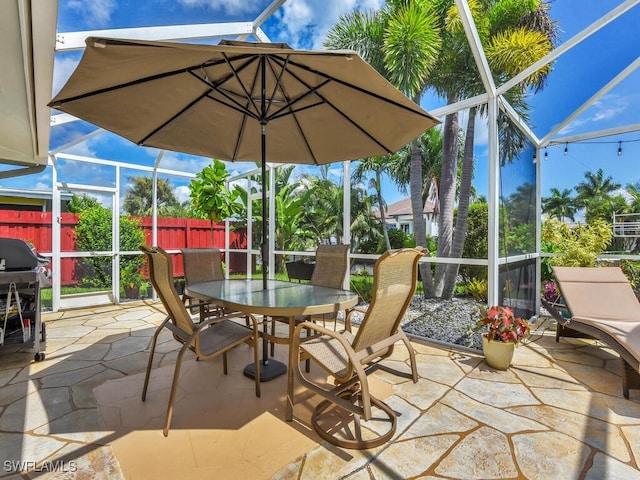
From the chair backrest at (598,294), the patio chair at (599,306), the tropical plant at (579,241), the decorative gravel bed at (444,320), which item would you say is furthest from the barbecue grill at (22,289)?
the tropical plant at (579,241)

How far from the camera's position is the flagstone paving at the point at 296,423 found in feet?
5.90

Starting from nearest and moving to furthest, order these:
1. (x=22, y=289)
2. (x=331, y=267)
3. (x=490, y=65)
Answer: (x=22, y=289)
(x=331, y=267)
(x=490, y=65)

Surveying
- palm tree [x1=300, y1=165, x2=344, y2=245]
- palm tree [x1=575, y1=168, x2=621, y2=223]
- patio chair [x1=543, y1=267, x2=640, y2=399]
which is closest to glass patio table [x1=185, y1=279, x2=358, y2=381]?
palm tree [x1=300, y1=165, x2=344, y2=245]

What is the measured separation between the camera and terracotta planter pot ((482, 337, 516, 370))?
3121 millimetres

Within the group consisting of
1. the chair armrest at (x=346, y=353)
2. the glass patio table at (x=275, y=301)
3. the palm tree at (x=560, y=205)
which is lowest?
the chair armrest at (x=346, y=353)

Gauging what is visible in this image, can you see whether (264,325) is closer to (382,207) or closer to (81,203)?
(382,207)

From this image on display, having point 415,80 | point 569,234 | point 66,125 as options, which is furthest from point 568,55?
point 66,125

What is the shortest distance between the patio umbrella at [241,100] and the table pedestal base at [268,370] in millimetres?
1217

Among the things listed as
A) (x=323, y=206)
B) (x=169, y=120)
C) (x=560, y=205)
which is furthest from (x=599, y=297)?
(x=169, y=120)

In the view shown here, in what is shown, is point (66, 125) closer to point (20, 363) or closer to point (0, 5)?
point (20, 363)

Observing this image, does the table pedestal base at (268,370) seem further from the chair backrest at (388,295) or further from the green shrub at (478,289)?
the green shrub at (478,289)

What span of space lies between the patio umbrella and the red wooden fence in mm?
2999
